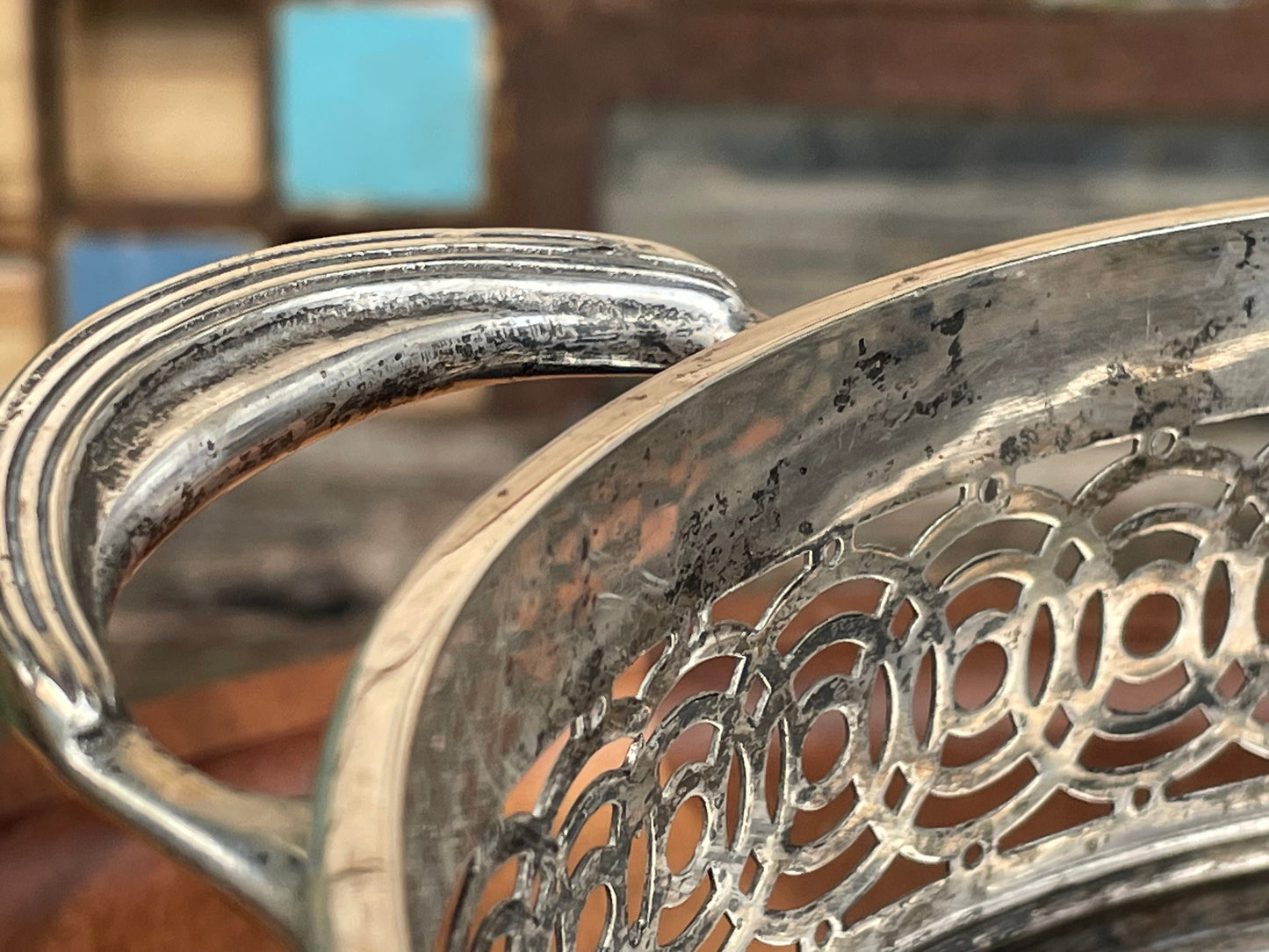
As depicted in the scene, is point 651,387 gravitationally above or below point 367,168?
below

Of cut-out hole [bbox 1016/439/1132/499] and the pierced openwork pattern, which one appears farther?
cut-out hole [bbox 1016/439/1132/499]

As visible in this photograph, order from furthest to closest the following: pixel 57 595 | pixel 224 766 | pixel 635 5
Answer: pixel 635 5 → pixel 224 766 → pixel 57 595

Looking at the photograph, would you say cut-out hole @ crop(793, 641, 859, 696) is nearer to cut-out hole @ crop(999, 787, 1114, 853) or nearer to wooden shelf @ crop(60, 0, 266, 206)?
cut-out hole @ crop(999, 787, 1114, 853)

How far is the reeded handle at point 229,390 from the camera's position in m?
0.08

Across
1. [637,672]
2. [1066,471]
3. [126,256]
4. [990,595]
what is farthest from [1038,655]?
[126,256]

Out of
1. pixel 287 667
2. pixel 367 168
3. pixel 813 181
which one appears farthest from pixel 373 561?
pixel 287 667

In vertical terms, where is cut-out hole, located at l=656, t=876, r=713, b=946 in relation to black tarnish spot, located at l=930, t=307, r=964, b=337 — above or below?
below

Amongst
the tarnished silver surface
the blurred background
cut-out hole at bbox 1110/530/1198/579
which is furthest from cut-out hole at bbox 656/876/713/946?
the blurred background

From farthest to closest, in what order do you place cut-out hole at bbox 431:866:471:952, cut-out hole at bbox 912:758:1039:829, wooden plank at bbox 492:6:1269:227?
wooden plank at bbox 492:6:1269:227, cut-out hole at bbox 912:758:1039:829, cut-out hole at bbox 431:866:471:952

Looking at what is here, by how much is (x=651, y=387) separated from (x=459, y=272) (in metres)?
0.03

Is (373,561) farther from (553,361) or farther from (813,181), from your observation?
(553,361)

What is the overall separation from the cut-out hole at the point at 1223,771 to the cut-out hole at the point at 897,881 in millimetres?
41

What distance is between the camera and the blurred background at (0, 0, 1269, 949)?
0.70 meters

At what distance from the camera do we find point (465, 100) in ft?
2.36
